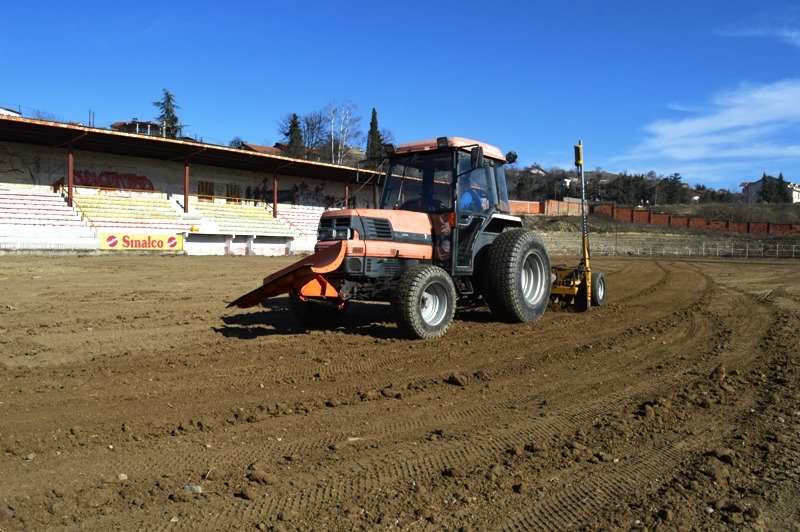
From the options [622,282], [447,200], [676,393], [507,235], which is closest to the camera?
[676,393]

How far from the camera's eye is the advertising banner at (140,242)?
2661cm

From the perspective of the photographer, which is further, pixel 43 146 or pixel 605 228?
pixel 605 228

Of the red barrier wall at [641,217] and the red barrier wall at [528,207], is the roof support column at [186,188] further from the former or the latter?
the red barrier wall at [641,217]

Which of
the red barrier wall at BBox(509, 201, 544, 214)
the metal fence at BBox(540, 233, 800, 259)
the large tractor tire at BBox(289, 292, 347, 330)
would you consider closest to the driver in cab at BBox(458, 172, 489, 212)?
the large tractor tire at BBox(289, 292, 347, 330)

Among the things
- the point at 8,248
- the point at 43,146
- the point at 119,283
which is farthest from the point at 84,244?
the point at 119,283

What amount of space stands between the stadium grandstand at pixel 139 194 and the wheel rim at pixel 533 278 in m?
13.7

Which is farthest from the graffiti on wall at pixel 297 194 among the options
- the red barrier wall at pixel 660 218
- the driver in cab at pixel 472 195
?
the driver in cab at pixel 472 195

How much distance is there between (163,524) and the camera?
3.00 m

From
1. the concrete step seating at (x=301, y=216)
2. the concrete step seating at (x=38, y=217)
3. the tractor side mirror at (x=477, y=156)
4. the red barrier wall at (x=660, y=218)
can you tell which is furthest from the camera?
the red barrier wall at (x=660, y=218)

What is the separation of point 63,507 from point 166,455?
765mm

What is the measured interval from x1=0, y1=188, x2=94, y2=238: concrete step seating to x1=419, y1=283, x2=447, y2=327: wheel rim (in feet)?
72.6

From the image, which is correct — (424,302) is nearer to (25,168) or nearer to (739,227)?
(25,168)

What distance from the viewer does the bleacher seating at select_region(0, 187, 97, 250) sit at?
78.5 ft

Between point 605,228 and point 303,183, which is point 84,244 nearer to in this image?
point 303,183
